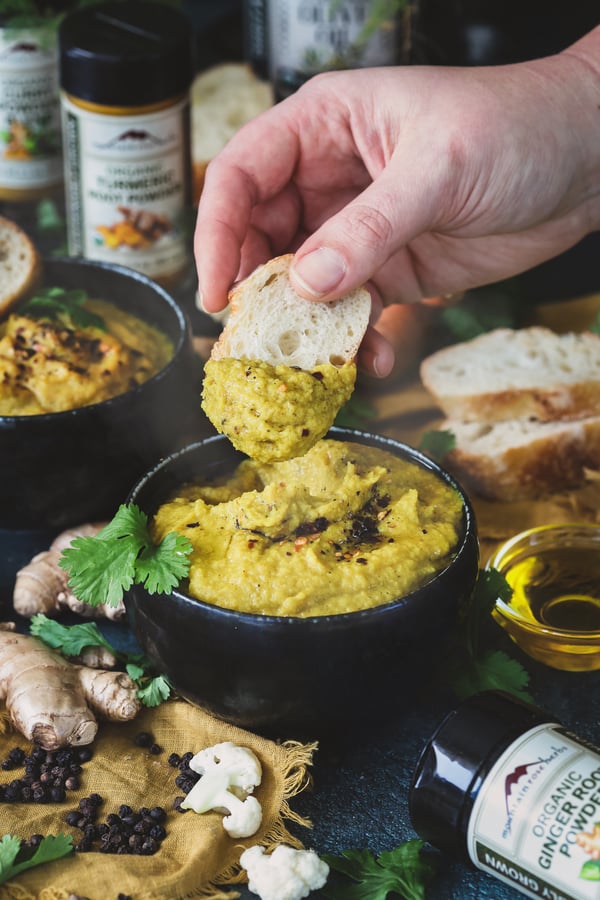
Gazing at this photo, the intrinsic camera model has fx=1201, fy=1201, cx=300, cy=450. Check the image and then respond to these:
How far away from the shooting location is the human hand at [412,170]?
2.68m

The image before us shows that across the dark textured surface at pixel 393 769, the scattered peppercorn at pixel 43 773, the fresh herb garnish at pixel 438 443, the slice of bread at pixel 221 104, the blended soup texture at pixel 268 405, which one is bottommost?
the dark textured surface at pixel 393 769

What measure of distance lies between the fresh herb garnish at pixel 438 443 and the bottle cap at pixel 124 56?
1.33 metres

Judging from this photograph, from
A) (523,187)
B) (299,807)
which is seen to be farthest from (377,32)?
(299,807)

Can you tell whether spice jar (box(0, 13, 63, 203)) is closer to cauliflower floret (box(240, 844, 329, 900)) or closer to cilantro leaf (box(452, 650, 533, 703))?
cilantro leaf (box(452, 650, 533, 703))

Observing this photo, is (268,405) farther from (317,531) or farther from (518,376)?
(518,376)

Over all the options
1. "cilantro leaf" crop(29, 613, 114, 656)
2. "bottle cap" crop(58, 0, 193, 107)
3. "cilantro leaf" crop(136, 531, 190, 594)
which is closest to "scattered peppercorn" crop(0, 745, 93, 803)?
"cilantro leaf" crop(29, 613, 114, 656)

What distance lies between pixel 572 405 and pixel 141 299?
1.22 meters

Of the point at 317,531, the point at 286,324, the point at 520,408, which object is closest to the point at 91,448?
the point at 286,324

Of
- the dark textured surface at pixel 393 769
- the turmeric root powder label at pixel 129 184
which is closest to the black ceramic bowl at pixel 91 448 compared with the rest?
the dark textured surface at pixel 393 769

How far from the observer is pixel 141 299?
3270mm

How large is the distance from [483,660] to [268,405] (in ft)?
2.41

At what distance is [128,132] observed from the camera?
3598 millimetres

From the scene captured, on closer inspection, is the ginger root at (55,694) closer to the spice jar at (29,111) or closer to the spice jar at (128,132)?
the spice jar at (128,132)

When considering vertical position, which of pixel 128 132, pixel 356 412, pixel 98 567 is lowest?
pixel 356 412
